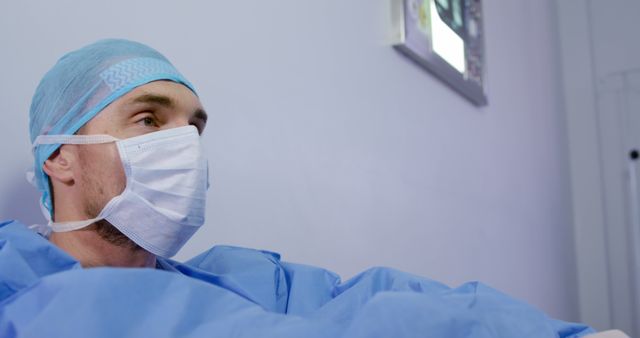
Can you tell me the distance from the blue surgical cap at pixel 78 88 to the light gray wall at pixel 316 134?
2.3 inches

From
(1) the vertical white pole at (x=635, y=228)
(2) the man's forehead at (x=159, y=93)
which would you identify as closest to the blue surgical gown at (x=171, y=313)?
(2) the man's forehead at (x=159, y=93)

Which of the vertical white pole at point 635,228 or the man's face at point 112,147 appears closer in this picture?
the man's face at point 112,147

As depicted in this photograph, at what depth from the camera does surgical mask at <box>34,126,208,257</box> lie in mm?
792

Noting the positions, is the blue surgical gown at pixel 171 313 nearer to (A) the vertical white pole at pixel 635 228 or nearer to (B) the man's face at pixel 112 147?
(B) the man's face at pixel 112 147

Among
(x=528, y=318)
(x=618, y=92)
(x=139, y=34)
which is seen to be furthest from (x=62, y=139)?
(x=618, y=92)

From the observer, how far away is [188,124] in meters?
0.89

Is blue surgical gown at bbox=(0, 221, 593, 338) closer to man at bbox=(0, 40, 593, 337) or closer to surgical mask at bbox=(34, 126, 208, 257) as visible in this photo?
man at bbox=(0, 40, 593, 337)

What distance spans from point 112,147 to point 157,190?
78mm

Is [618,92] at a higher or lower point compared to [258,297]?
higher

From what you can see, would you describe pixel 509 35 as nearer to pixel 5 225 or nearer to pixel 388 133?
pixel 388 133

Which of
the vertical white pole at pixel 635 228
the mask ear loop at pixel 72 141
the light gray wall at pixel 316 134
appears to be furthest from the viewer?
the vertical white pole at pixel 635 228

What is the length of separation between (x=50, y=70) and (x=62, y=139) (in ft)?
0.36

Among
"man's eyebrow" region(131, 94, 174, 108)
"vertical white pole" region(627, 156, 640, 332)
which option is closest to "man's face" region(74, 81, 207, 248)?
"man's eyebrow" region(131, 94, 174, 108)

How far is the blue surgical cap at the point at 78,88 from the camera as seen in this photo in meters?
0.79
